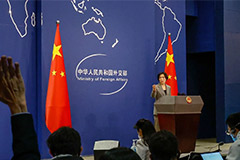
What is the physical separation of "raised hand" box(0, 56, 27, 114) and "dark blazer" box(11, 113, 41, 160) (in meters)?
0.05

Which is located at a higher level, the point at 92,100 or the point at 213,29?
the point at 213,29

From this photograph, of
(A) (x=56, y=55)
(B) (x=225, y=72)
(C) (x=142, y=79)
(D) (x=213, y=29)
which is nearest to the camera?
(A) (x=56, y=55)

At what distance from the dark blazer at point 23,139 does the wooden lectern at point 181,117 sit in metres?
4.61

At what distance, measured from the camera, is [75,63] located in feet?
21.5

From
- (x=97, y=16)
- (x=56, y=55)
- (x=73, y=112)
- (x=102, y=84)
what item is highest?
(x=97, y=16)

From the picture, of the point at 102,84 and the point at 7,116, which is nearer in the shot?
the point at 7,116

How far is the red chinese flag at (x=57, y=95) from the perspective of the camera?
19.0 feet

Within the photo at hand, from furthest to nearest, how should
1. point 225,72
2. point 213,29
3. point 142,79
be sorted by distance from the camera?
point 213,29, point 225,72, point 142,79


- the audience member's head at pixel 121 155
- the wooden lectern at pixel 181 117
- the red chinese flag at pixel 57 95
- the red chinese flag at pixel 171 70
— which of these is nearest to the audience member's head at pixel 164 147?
the audience member's head at pixel 121 155

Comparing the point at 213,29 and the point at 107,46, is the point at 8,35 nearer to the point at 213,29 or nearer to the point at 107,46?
the point at 107,46

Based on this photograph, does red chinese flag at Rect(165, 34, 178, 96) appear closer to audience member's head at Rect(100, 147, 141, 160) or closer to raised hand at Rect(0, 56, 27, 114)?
audience member's head at Rect(100, 147, 141, 160)

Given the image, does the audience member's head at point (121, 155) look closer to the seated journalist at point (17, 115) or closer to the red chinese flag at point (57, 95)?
the seated journalist at point (17, 115)

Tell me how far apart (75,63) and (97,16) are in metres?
0.95

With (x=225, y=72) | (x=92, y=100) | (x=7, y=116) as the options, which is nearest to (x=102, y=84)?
(x=92, y=100)
